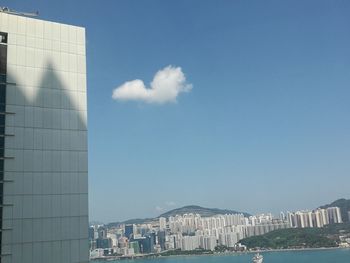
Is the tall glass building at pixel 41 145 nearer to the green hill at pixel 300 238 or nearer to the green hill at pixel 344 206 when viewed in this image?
the green hill at pixel 300 238

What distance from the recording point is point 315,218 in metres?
96.1

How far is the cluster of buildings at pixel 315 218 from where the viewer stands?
96188 mm

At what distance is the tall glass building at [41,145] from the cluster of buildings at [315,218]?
93564mm

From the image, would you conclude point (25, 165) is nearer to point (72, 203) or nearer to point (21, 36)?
point (72, 203)

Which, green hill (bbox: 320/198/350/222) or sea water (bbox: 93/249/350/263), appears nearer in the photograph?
sea water (bbox: 93/249/350/263)

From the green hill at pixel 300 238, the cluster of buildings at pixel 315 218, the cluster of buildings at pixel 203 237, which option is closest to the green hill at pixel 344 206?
the cluster of buildings at pixel 315 218

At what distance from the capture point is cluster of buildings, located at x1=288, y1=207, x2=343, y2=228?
96188 millimetres

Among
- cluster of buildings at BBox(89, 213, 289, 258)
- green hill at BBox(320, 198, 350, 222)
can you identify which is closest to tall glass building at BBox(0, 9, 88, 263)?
cluster of buildings at BBox(89, 213, 289, 258)

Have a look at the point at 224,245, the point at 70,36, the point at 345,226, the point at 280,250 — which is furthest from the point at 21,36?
the point at 345,226

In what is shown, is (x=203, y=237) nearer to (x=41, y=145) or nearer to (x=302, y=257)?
(x=302, y=257)

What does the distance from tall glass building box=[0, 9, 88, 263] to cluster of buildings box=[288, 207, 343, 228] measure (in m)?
93.6

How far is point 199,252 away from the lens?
276 feet

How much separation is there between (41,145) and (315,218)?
311ft

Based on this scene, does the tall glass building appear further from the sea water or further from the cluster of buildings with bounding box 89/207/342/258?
the cluster of buildings with bounding box 89/207/342/258
